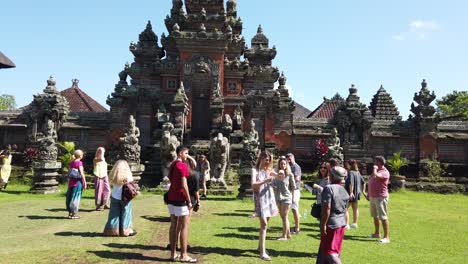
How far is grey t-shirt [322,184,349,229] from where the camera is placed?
18.3 feet

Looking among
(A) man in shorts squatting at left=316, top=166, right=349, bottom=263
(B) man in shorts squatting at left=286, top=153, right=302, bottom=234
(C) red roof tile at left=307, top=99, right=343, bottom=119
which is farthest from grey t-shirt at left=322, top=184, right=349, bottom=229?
(C) red roof tile at left=307, top=99, right=343, bottom=119

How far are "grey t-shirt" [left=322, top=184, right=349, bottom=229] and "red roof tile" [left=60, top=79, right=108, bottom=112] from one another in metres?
33.2

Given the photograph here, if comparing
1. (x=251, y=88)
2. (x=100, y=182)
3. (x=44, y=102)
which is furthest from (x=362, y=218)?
(x=44, y=102)

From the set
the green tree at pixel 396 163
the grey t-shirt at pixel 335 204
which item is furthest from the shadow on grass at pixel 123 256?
the green tree at pixel 396 163

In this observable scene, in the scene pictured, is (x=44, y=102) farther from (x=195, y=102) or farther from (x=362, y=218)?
(x=362, y=218)

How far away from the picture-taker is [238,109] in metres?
24.2

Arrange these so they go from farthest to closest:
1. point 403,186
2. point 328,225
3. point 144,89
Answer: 1. point 144,89
2. point 403,186
3. point 328,225

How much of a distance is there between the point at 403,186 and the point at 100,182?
47.9 feet

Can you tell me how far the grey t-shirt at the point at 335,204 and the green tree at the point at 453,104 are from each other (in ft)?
155

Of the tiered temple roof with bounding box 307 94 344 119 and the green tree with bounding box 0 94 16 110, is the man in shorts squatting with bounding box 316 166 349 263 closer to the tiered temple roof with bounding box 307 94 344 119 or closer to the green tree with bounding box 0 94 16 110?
the tiered temple roof with bounding box 307 94 344 119

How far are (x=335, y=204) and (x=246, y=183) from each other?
920 centimetres

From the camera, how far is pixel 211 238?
27.7ft

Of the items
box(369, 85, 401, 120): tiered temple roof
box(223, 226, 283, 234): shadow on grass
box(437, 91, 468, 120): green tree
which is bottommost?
box(223, 226, 283, 234): shadow on grass

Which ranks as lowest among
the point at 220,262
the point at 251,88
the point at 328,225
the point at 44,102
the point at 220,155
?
the point at 220,262
